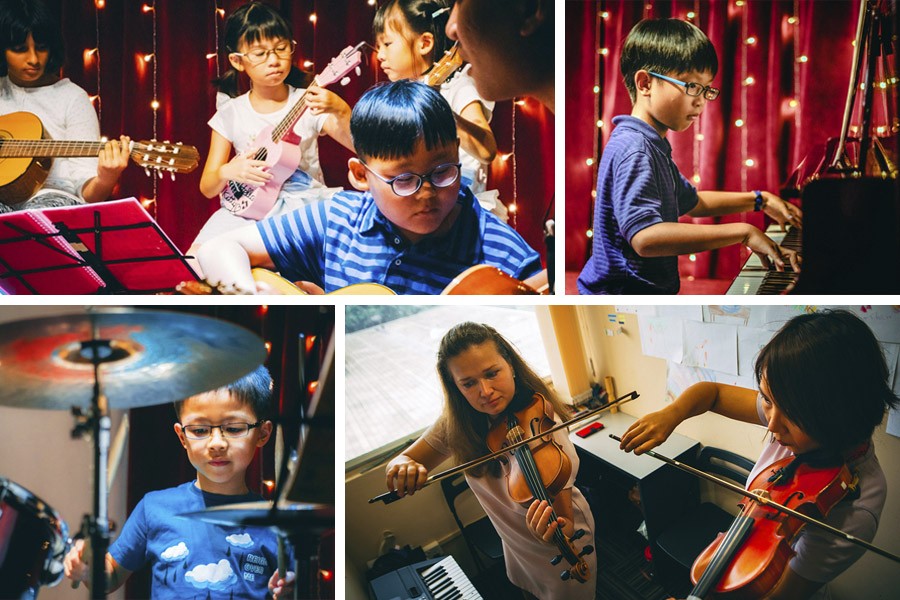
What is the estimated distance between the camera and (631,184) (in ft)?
5.01

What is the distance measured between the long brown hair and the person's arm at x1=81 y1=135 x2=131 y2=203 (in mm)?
975

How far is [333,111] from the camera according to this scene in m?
1.55

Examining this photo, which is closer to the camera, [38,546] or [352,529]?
[38,546]

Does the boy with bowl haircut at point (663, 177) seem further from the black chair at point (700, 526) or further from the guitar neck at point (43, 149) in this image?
the guitar neck at point (43, 149)

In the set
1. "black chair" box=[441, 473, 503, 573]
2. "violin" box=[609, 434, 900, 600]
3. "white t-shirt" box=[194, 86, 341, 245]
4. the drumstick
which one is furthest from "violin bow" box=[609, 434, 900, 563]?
"white t-shirt" box=[194, 86, 341, 245]

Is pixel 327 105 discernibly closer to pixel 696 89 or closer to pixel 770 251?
pixel 696 89

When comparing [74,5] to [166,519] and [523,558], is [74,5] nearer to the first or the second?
[166,519]

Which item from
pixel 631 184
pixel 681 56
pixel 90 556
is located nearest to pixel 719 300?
pixel 631 184

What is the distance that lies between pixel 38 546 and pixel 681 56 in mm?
2089

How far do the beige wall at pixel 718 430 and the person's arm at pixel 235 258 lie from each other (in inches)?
35.3

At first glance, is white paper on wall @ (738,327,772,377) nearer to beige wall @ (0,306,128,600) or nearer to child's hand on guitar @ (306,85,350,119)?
child's hand on guitar @ (306,85,350,119)

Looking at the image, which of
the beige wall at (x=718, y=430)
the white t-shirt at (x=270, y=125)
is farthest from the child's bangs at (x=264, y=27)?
the beige wall at (x=718, y=430)

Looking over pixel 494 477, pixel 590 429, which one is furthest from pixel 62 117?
pixel 590 429

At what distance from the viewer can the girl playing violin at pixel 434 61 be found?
1.53 m
